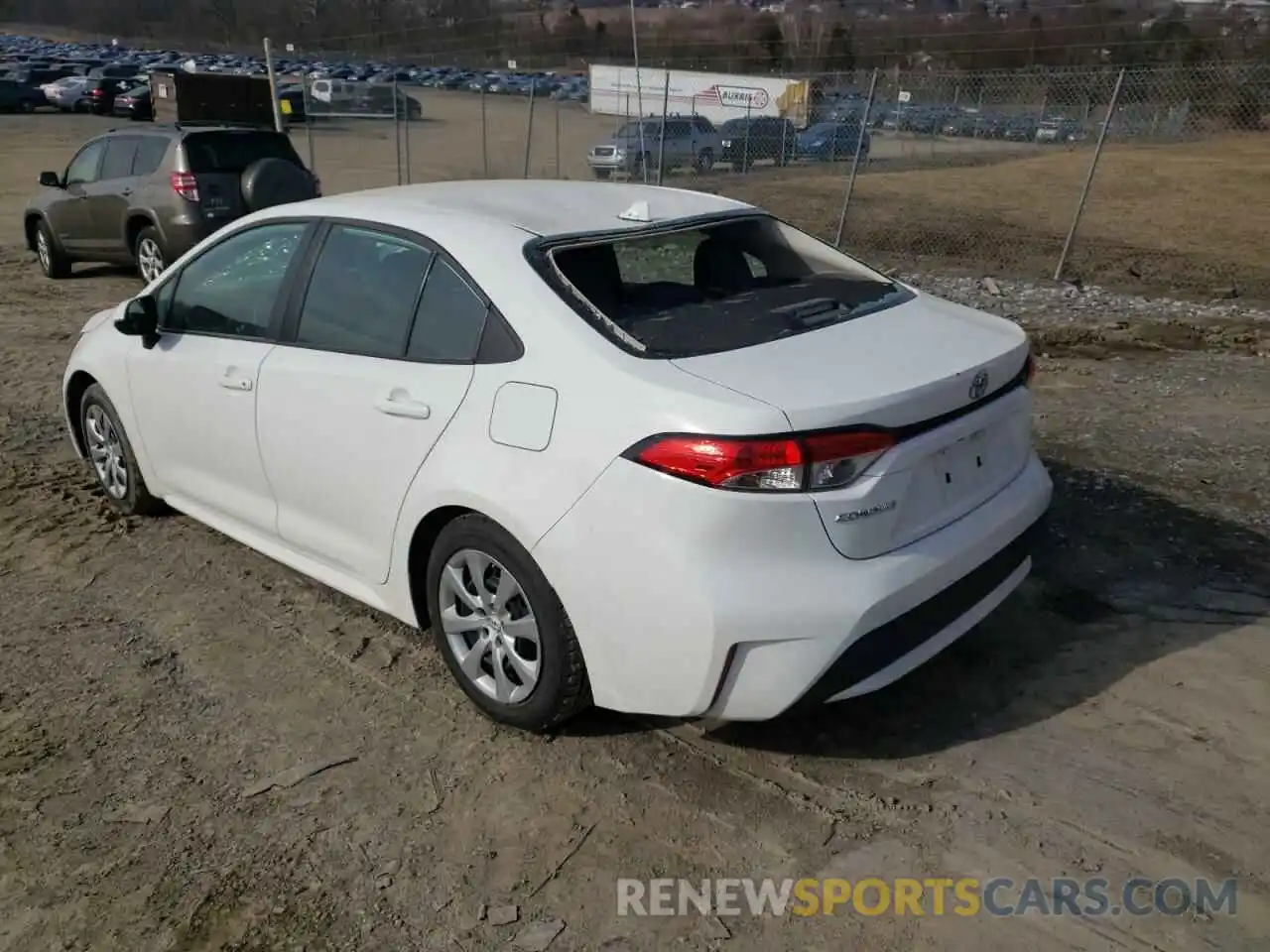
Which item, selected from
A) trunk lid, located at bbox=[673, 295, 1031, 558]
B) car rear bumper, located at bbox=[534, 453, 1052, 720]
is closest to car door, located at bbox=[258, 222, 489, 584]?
car rear bumper, located at bbox=[534, 453, 1052, 720]

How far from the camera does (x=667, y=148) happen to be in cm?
2345

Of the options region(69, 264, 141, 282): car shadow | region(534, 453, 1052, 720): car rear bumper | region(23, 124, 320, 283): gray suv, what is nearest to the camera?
region(534, 453, 1052, 720): car rear bumper

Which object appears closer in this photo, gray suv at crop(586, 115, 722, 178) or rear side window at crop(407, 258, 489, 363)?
rear side window at crop(407, 258, 489, 363)

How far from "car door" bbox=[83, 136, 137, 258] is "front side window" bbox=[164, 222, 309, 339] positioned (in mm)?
7327

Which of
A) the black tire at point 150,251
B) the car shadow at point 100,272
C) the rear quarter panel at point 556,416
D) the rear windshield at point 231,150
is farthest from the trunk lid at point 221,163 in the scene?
the rear quarter panel at point 556,416

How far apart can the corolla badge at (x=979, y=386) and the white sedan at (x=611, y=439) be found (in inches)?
0.5

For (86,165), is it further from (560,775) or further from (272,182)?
(560,775)

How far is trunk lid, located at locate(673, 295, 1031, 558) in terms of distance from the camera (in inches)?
107

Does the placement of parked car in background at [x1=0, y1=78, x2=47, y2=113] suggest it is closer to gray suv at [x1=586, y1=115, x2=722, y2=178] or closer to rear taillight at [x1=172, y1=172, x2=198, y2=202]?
gray suv at [x1=586, y1=115, x2=722, y2=178]

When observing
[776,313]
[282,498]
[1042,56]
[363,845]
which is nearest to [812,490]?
[776,313]

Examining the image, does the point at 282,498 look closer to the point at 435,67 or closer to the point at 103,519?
the point at 103,519

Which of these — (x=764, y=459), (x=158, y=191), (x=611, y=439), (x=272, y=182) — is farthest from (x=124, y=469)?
(x=272, y=182)

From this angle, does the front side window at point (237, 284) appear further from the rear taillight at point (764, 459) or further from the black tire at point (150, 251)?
the black tire at point (150, 251)

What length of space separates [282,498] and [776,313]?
6.23ft
